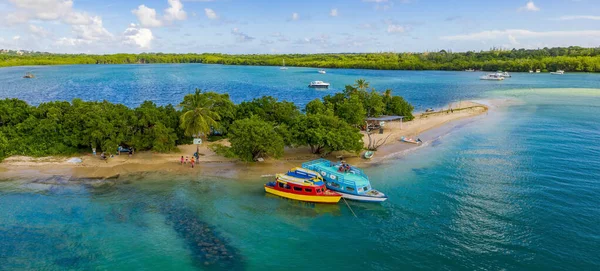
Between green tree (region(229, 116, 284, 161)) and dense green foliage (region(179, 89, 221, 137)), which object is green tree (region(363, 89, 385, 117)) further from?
dense green foliage (region(179, 89, 221, 137))

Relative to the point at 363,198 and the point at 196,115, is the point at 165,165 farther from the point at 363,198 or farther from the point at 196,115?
the point at 363,198

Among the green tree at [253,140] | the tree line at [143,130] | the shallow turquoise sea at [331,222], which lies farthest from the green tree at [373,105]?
the green tree at [253,140]

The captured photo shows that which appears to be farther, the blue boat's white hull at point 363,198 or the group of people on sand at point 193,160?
the group of people on sand at point 193,160

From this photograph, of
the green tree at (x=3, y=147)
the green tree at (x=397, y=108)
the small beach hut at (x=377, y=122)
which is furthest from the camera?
the green tree at (x=397, y=108)

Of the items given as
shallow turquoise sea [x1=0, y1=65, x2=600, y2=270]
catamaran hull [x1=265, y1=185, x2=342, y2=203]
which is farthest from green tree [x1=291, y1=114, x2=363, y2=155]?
catamaran hull [x1=265, y1=185, x2=342, y2=203]

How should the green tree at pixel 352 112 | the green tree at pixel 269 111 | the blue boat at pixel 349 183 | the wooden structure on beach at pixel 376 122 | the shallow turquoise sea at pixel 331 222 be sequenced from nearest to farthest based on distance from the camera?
the shallow turquoise sea at pixel 331 222
the blue boat at pixel 349 183
the green tree at pixel 269 111
the green tree at pixel 352 112
the wooden structure on beach at pixel 376 122

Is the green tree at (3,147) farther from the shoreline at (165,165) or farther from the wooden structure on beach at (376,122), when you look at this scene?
the wooden structure on beach at (376,122)
